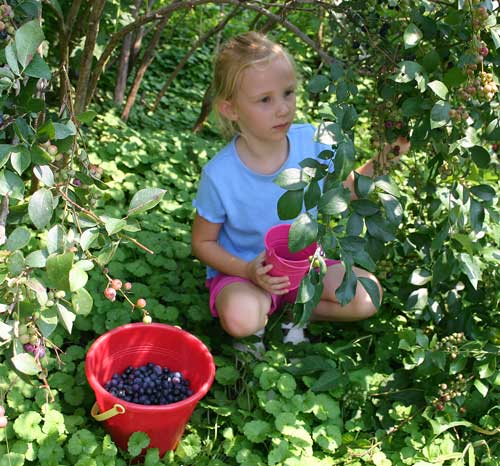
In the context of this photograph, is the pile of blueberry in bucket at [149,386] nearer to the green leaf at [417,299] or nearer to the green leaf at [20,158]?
the green leaf at [417,299]

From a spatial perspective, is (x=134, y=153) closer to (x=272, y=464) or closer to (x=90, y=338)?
(x=90, y=338)

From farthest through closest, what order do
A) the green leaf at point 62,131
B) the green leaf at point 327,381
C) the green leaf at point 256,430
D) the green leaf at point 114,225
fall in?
the green leaf at point 327,381, the green leaf at point 256,430, the green leaf at point 62,131, the green leaf at point 114,225

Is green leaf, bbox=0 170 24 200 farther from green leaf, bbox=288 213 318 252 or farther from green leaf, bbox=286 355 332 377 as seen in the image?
green leaf, bbox=286 355 332 377

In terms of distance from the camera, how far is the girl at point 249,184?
1.88 m

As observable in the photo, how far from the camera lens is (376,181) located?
4.49 feet

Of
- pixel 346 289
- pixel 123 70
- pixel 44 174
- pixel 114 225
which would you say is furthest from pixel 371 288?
pixel 123 70

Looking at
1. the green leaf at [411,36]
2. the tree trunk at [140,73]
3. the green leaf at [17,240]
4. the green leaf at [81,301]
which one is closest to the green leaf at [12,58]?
the green leaf at [17,240]

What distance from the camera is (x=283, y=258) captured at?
183 centimetres

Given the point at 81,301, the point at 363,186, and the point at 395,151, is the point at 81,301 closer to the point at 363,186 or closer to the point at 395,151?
the point at 363,186

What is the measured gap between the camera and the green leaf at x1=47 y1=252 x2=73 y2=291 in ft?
3.17

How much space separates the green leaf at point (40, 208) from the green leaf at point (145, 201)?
0.13 meters

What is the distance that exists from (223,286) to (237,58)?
0.66 metres

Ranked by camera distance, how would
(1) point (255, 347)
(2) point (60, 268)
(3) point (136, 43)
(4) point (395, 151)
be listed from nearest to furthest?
→ 1. (2) point (60, 268)
2. (4) point (395, 151)
3. (1) point (255, 347)
4. (3) point (136, 43)

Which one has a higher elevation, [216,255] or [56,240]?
[56,240]
